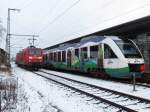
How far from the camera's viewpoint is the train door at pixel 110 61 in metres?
20.5

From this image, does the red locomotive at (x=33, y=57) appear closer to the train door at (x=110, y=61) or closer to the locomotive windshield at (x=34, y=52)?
the locomotive windshield at (x=34, y=52)

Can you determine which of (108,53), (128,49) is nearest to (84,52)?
(108,53)

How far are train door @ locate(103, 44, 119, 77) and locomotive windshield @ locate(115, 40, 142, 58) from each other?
0.59 metres

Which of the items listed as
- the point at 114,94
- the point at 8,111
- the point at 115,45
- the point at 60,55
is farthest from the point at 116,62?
the point at 60,55

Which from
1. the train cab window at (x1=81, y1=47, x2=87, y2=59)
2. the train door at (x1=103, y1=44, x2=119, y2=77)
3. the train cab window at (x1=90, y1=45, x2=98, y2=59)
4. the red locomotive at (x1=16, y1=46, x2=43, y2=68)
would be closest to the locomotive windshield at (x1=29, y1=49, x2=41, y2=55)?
the red locomotive at (x1=16, y1=46, x2=43, y2=68)

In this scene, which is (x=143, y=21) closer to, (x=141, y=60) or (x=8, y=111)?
(x=141, y=60)

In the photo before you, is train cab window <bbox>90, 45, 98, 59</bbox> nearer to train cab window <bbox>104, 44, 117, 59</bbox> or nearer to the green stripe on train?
train cab window <bbox>104, 44, 117, 59</bbox>

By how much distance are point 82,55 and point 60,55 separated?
9.76m

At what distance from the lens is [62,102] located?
1223 cm

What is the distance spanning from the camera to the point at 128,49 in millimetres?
20656

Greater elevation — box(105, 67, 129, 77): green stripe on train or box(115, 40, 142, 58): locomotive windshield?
box(115, 40, 142, 58): locomotive windshield

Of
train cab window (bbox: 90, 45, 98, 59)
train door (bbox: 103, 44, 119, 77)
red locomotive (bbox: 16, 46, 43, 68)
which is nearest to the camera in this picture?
train door (bbox: 103, 44, 119, 77)

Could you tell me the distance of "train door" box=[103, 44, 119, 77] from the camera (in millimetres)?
20500

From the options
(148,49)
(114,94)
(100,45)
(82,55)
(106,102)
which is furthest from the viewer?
(148,49)
